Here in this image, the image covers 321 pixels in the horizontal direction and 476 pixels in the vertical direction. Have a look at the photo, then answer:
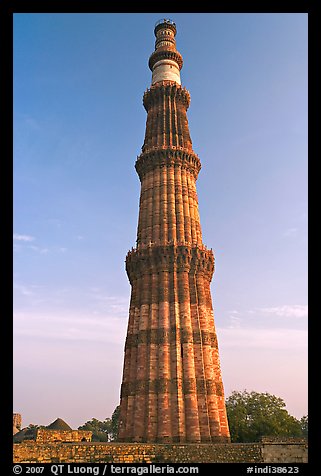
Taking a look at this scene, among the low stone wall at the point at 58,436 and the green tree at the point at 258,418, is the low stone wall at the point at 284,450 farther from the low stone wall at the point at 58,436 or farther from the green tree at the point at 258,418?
the green tree at the point at 258,418

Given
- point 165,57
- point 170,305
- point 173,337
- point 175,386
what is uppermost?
point 165,57

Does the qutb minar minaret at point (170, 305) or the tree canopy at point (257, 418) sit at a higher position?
the qutb minar minaret at point (170, 305)

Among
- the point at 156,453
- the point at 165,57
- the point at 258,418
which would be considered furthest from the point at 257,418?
the point at 165,57

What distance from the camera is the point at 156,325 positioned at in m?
30.9

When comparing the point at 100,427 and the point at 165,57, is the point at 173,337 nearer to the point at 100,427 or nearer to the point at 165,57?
the point at 165,57

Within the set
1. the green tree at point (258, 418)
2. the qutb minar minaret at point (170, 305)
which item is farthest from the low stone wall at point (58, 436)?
the green tree at point (258, 418)

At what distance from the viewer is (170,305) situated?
31.5 meters

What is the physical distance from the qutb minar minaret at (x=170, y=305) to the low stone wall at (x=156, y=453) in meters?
4.59

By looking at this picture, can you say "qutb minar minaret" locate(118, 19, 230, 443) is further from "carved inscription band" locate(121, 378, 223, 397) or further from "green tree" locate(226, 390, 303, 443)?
"green tree" locate(226, 390, 303, 443)

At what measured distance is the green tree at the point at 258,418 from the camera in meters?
47.7

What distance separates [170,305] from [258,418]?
2556 cm

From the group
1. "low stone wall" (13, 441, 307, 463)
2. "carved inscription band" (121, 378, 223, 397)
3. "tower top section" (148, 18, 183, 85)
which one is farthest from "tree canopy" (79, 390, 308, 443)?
"tower top section" (148, 18, 183, 85)
